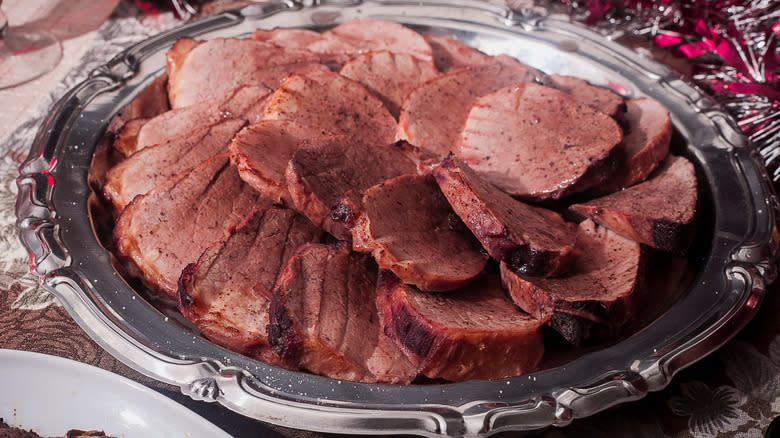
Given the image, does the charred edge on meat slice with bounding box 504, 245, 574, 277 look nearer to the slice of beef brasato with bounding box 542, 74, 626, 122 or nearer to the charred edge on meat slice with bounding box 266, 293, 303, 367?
the charred edge on meat slice with bounding box 266, 293, 303, 367

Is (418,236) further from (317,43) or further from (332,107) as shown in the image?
(317,43)

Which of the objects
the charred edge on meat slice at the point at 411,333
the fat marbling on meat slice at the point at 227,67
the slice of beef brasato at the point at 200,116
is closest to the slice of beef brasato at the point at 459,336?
the charred edge on meat slice at the point at 411,333

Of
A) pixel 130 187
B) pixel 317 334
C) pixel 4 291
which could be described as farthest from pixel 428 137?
pixel 4 291

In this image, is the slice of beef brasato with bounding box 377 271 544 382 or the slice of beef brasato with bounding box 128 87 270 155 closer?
the slice of beef brasato with bounding box 377 271 544 382

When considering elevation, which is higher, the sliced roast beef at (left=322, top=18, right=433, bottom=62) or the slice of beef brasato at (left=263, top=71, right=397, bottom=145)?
the sliced roast beef at (left=322, top=18, right=433, bottom=62)

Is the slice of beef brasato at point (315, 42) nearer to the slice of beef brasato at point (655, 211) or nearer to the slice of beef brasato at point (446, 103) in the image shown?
the slice of beef brasato at point (446, 103)

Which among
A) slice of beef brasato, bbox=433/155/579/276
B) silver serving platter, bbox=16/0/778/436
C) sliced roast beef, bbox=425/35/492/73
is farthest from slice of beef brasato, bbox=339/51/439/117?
slice of beef brasato, bbox=433/155/579/276
